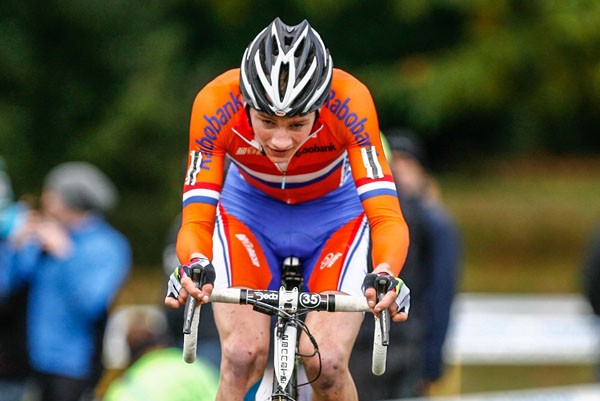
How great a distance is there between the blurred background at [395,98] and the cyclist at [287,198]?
16.9 m

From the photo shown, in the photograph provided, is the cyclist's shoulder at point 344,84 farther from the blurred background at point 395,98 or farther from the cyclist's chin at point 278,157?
the blurred background at point 395,98

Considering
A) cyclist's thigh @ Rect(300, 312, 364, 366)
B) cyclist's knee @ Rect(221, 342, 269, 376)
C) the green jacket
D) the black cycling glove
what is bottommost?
the green jacket

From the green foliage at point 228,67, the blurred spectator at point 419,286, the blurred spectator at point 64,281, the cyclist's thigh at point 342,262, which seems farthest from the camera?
the green foliage at point 228,67

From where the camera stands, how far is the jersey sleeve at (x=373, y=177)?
5.55 meters

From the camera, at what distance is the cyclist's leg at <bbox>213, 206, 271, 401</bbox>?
18.9 feet

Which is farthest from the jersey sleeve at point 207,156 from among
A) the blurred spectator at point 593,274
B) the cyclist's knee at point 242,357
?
the blurred spectator at point 593,274

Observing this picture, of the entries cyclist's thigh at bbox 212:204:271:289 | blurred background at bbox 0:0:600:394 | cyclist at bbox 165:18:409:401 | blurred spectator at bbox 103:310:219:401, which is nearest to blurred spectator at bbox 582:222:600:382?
cyclist at bbox 165:18:409:401

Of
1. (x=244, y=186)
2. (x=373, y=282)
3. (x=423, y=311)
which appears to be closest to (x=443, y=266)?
(x=423, y=311)

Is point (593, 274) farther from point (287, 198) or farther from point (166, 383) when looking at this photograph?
point (166, 383)

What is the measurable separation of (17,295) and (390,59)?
2286 cm

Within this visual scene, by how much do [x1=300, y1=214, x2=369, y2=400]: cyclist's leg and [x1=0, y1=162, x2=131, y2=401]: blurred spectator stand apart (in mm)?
3433

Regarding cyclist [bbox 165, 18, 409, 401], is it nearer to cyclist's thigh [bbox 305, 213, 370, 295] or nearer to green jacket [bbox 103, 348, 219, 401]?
cyclist's thigh [bbox 305, 213, 370, 295]

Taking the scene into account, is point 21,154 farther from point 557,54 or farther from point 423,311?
point 423,311

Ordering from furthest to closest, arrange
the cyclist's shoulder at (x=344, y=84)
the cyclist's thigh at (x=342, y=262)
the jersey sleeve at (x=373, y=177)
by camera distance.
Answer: the cyclist's thigh at (x=342, y=262), the cyclist's shoulder at (x=344, y=84), the jersey sleeve at (x=373, y=177)
